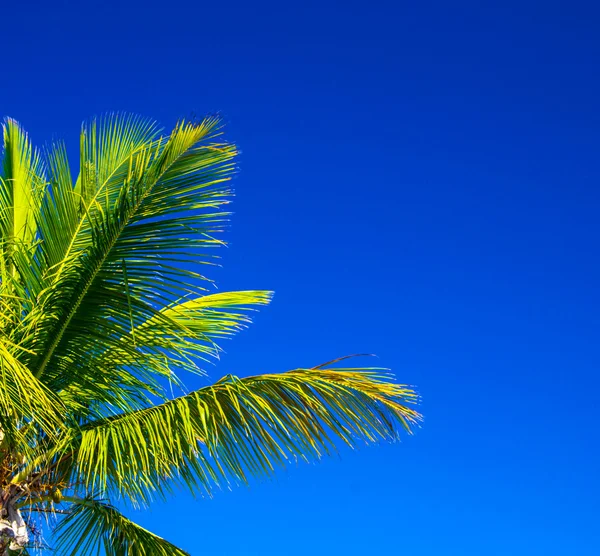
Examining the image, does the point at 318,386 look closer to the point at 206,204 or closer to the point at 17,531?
the point at 206,204

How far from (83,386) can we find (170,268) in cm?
133

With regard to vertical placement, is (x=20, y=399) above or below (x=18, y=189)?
A: below

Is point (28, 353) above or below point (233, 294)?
below

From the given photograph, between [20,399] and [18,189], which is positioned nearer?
[20,399]

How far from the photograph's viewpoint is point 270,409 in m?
6.71

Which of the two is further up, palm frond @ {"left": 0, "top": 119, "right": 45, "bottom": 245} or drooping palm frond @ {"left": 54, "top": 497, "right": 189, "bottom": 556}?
palm frond @ {"left": 0, "top": 119, "right": 45, "bottom": 245}

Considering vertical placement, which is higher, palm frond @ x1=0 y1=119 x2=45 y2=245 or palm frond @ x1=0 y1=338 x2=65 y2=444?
palm frond @ x1=0 y1=119 x2=45 y2=245

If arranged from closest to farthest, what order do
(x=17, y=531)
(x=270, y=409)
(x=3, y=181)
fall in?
(x=17, y=531)
(x=270, y=409)
(x=3, y=181)

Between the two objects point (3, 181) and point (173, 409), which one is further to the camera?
point (3, 181)

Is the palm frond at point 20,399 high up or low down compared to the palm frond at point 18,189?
down

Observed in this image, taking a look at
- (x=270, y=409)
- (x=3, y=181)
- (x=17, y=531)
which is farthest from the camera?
(x=3, y=181)

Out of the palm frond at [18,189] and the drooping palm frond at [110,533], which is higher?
the palm frond at [18,189]

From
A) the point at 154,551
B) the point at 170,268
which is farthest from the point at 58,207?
the point at 154,551

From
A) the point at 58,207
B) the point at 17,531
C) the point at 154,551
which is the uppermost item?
the point at 58,207
